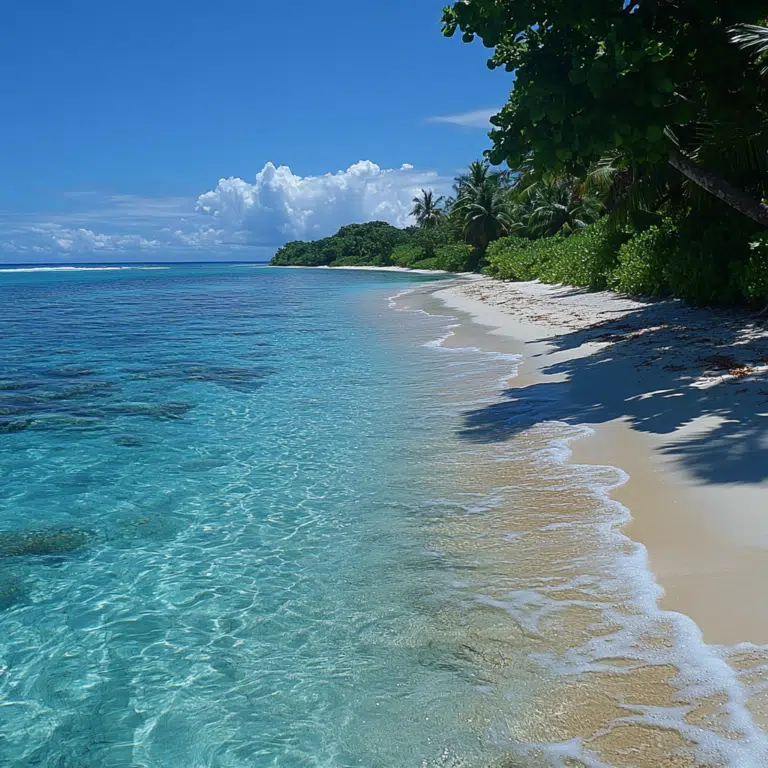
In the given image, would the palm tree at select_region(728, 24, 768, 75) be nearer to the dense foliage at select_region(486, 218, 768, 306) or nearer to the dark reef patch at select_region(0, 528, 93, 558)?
the dense foliage at select_region(486, 218, 768, 306)

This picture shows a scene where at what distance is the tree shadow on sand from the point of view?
712 cm

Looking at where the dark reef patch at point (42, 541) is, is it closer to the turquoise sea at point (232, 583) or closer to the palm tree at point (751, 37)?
the turquoise sea at point (232, 583)

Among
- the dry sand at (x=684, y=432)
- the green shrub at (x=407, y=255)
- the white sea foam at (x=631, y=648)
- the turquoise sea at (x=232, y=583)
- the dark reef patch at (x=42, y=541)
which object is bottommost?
the dark reef patch at (x=42, y=541)

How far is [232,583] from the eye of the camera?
5.46 m

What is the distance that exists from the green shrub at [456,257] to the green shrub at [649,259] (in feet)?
170

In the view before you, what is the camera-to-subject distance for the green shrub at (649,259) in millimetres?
18281

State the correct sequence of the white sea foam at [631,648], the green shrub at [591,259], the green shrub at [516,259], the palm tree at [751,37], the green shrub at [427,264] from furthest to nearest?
the green shrub at [427,264]
the green shrub at [516,259]
the green shrub at [591,259]
the palm tree at [751,37]
the white sea foam at [631,648]

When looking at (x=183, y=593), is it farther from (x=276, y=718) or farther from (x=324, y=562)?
(x=276, y=718)

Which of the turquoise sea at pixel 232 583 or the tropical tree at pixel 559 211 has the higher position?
the tropical tree at pixel 559 211

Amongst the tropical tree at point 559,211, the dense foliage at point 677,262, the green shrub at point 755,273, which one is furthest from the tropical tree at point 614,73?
the tropical tree at point 559,211

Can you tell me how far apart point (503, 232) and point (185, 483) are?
60.4 m

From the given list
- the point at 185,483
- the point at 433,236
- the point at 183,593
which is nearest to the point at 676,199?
the point at 185,483

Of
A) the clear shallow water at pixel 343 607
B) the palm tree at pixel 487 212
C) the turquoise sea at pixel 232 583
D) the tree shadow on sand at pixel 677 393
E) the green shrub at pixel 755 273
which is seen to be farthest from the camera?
the palm tree at pixel 487 212

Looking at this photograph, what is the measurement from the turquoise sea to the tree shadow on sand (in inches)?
53.8
